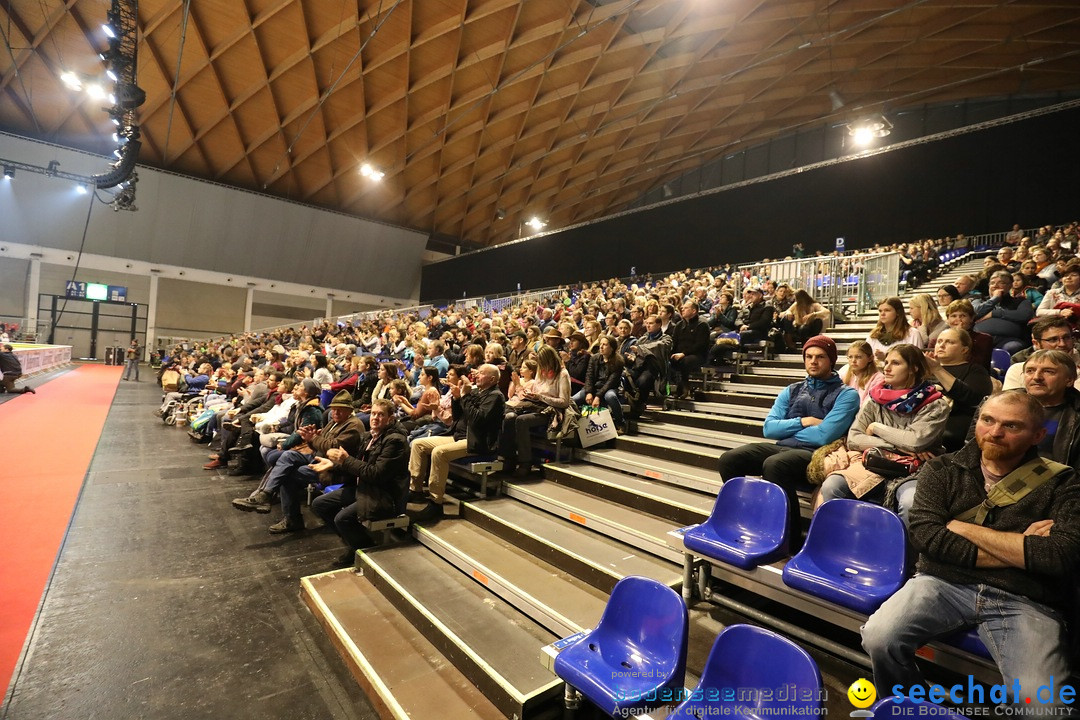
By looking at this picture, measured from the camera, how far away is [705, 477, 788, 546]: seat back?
255 cm

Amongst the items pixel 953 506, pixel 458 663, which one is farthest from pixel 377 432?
pixel 953 506

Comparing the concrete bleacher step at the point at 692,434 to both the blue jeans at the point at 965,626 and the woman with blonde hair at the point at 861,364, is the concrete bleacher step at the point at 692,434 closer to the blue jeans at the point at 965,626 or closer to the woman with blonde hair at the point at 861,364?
the woman with blonde hair at the point at 861,364

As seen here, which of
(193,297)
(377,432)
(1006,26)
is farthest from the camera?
(193,297)

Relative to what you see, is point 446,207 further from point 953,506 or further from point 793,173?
point 953,506

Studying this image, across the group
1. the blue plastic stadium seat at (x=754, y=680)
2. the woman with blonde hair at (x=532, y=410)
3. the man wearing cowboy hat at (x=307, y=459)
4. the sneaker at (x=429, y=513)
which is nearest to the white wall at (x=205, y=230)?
the man wearing cowboy hat at (x=307, y=459)

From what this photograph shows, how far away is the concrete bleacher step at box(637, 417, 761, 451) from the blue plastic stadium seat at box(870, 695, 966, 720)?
10.3 ft

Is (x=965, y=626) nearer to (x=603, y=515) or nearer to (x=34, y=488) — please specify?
(x=603, y=515)

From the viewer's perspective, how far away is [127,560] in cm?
370

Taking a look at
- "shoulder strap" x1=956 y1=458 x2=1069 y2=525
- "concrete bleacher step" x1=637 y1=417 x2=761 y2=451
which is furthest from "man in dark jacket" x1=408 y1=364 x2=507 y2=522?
"shoulder strap" x1=956 y1=458 x2=1069 y2=525

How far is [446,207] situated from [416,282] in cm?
549

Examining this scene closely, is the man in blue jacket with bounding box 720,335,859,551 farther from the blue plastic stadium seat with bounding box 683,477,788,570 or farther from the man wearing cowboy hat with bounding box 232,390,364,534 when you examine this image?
the man wearing cowboy hat with bounding box 232,390,364,534

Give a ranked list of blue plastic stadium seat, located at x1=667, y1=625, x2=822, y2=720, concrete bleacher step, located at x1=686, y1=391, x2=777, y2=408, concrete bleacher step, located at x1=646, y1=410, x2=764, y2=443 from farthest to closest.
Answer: concrete bleacher step, located at x1=686, y1=391, x2=777, y2=408 < concrete bleacher step, located at x1=646, y1=410, x2=764, y2=443 < blue plastic stadium seat, located at x1=667, y1=625, x2=822, y2=720

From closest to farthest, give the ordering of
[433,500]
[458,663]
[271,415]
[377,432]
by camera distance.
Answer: [458,663]
[377,432]
[433,500]
[271,415]

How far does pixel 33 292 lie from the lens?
64.2 feet
